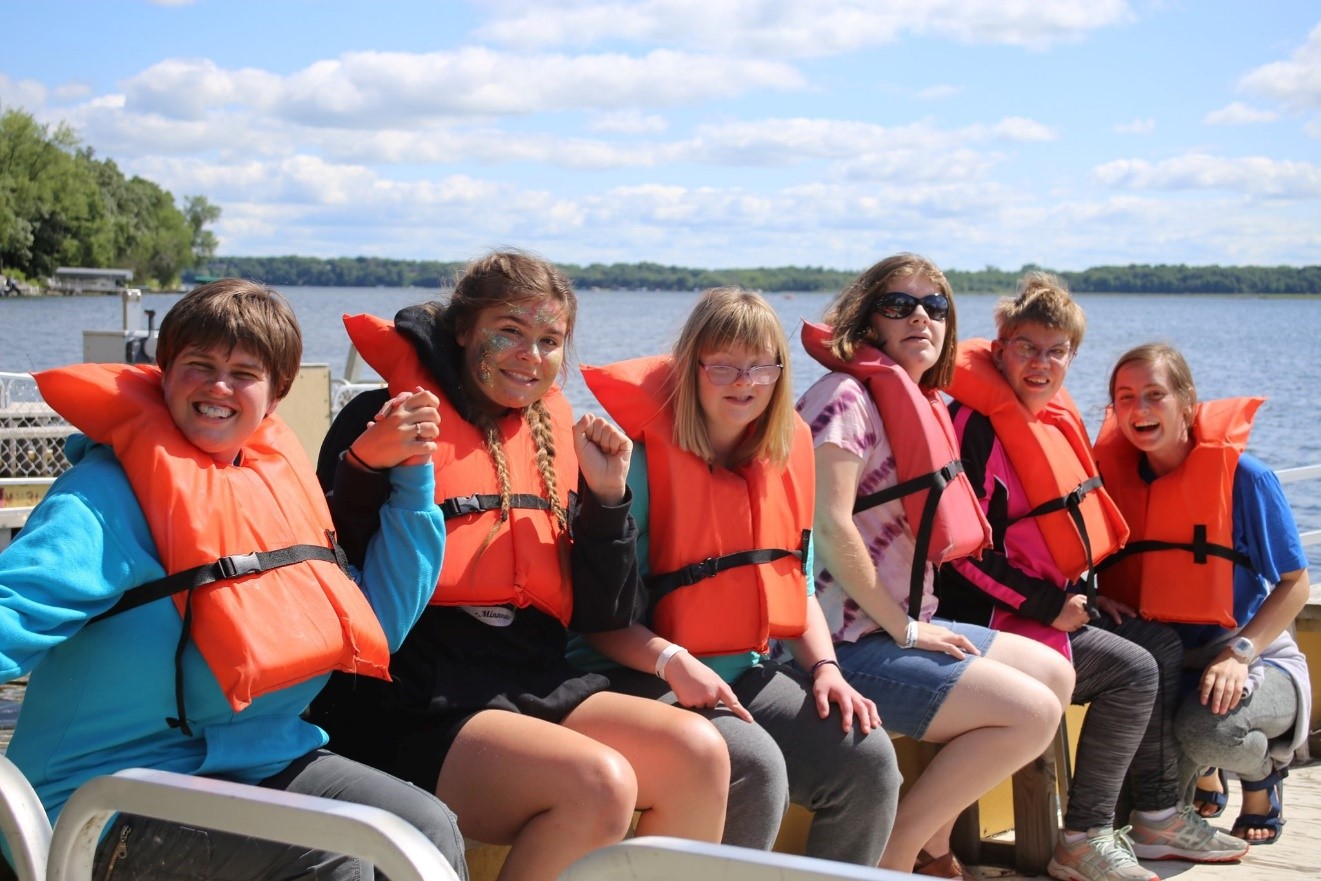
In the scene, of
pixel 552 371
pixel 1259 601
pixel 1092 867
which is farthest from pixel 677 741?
pixel 1259 601

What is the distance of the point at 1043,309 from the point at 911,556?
0.94 meters

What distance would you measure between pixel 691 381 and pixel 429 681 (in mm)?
950

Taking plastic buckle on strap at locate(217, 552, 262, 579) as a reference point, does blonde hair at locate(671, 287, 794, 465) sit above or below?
above

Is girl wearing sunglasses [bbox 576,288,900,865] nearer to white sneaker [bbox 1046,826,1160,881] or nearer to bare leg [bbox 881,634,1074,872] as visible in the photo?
bare leg [bbox 881,634,1074,872]

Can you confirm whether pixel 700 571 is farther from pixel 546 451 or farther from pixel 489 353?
pixel 489 353

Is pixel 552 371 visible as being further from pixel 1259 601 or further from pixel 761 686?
pixel 1259 601

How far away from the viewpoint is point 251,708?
7.81 ft

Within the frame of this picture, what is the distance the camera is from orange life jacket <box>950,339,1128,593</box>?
3.94 metres

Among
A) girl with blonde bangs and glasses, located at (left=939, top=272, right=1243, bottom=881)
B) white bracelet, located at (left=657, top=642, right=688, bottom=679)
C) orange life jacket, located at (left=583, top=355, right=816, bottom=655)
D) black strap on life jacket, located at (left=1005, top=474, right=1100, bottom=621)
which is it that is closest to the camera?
white bracelet, located at (left=657, top=642, right=688, bottom=679)

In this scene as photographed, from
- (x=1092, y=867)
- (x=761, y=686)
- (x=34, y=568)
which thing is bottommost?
(x=1092, y=867)

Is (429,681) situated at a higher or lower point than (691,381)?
lower

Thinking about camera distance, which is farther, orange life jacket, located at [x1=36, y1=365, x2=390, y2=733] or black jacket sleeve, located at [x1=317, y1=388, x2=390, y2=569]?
black jacket sleeve, located at [x1=317, y1=388, x2=390, y2=569]

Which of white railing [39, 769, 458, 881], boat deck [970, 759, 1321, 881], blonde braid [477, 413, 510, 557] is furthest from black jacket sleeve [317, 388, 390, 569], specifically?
boat deck [970, 759, 1321, 881]

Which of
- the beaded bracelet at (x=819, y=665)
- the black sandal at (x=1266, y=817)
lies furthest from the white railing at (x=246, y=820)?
the black sandal at (x=1266, y=817)
